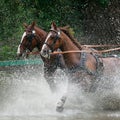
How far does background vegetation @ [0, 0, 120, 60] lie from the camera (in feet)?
61.0

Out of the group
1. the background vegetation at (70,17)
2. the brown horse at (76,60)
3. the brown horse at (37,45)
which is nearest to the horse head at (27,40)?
the brown horse at (37,45)

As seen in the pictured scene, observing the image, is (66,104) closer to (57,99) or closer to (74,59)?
(57,99)

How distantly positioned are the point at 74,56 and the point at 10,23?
8725 millimetres

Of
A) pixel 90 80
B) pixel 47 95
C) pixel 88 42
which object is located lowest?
pixel 88 42

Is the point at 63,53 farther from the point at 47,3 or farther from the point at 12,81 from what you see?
the point at 47,3

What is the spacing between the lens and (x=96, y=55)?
11016 millimetres

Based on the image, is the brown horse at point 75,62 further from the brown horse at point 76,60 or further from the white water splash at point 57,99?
the white water splash at point 57,99

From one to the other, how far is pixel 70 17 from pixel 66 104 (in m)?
8.13

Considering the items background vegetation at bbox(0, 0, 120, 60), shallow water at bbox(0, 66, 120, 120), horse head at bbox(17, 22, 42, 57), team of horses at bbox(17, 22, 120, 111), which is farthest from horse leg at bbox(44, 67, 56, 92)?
background vegetation at bbox(0, 0, 120, 60)

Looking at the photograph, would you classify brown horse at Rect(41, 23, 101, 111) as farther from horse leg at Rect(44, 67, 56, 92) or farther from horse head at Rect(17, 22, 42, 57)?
horse leg at Rect(44, 67, 56, 92)

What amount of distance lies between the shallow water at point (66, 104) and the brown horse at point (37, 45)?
16cm

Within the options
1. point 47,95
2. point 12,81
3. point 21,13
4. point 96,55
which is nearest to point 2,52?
point 21,13

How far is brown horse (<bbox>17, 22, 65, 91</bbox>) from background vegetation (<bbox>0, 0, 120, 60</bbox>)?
→ 6.63 meters

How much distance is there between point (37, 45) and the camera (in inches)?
454
